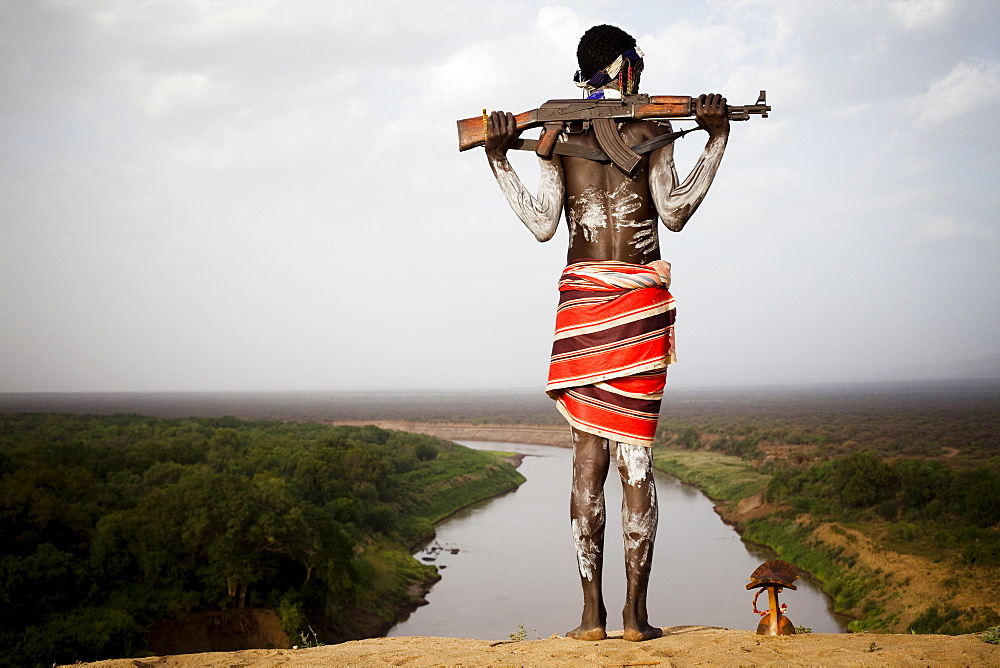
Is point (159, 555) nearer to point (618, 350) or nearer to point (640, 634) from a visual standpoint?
point (640, 634)

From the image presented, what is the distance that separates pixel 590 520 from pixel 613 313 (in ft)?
3.72

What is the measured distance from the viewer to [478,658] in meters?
4.06

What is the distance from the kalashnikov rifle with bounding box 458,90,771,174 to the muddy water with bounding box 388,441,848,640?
14826mm

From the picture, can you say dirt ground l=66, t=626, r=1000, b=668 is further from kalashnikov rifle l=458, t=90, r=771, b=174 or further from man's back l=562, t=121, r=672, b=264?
kalashnikov rifle l=458, t=90, r=771, b=174

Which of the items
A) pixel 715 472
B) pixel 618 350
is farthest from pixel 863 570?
pixel 618 350

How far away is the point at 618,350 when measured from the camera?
4234 mm

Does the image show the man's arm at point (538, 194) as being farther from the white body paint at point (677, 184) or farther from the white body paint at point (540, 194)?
the white body paint at point (677, 184)

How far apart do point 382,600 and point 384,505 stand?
37.5 feet

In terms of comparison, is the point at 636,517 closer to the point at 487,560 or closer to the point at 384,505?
the point at 487,560

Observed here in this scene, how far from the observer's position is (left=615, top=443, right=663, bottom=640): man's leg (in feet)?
13.7

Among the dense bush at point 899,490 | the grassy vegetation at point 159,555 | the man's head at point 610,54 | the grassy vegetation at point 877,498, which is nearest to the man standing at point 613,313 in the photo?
the man's head at point 610,54

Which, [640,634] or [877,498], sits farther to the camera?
[877,498]

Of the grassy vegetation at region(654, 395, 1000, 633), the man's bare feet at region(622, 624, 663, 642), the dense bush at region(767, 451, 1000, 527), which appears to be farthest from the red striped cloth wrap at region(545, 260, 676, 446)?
the dense bush at region(767, 451, 1000, 527)

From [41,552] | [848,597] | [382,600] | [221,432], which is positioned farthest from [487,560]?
[221,432]
